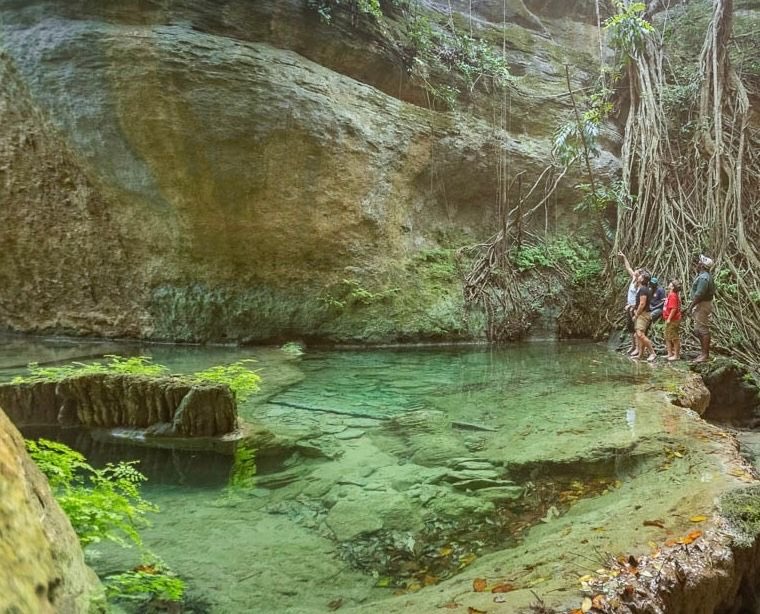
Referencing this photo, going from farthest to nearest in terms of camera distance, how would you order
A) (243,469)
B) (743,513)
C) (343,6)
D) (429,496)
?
(343,6), (243,469), (429,496), (743,513)

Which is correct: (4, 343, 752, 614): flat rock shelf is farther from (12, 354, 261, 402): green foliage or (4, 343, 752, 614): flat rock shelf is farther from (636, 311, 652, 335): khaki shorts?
(636, 311, 652, 335): khaki shorts

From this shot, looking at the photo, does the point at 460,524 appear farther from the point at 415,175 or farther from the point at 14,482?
the point at 415,175

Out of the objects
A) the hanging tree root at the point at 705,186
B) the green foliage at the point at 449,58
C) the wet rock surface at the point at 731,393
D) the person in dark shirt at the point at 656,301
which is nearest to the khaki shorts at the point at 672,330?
the person in dark shirt at the point at 656,301

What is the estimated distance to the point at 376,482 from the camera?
11.0 feet

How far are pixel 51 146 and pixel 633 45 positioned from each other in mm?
11079

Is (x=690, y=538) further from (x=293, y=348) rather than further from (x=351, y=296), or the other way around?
(x=351, y=296)

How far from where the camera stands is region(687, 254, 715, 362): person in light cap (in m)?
7.59

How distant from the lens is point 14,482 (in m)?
1.26

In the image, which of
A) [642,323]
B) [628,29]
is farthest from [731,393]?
[628,29]

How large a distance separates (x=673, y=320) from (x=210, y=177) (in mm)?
7373

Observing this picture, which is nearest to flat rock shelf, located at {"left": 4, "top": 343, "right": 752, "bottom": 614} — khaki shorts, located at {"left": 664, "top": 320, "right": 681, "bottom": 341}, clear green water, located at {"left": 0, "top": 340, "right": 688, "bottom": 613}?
clear green water, located at {"left": 0, "top": 340, "right": 688, "bottom": 613}

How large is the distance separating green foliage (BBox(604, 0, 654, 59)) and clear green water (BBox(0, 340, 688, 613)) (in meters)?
8.03

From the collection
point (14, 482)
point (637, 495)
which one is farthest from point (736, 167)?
point (14, 482)

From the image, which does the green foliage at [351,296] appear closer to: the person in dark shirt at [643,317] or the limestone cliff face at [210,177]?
the limestone cliff face at [210,177]
